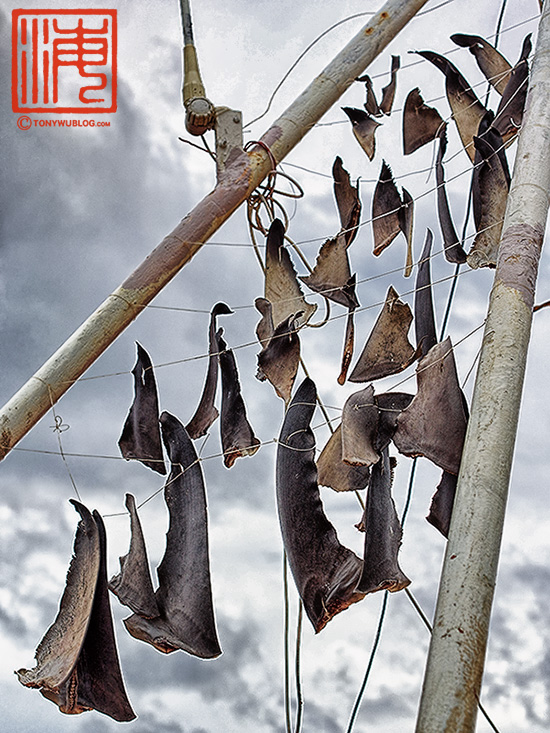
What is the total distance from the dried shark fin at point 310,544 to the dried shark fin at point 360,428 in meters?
0.04

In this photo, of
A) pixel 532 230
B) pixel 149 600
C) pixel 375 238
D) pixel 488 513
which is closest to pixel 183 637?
pixel 149 600

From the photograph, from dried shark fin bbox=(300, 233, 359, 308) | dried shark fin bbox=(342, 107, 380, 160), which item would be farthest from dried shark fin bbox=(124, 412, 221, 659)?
dried shark fin bbox=(342, 107, 380, 160)

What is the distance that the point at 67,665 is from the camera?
736 millimetres

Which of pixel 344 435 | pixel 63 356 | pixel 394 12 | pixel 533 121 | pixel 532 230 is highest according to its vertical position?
pixel 394 12

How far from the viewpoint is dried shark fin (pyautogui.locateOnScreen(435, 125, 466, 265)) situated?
1.04m

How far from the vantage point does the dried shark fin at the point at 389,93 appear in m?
1.37

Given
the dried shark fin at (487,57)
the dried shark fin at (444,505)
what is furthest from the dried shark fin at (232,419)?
the dried shark fin at (487,57)

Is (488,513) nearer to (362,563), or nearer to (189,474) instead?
(362,563)

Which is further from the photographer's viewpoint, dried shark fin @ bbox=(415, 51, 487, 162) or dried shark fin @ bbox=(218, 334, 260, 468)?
dried shark fin @ bbox=(415, 51, 487, 162)

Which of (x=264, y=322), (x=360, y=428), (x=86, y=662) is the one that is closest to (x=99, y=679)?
(x=86, y=662)

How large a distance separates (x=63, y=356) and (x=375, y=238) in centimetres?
49

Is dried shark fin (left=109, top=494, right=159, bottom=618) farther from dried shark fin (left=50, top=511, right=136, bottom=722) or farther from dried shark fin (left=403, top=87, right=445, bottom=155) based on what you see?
dried shark fin (left=403, top=87, right=445, bottom=155)

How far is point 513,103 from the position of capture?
119cm

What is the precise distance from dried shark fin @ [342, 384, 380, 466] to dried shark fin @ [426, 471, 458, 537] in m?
0.07
